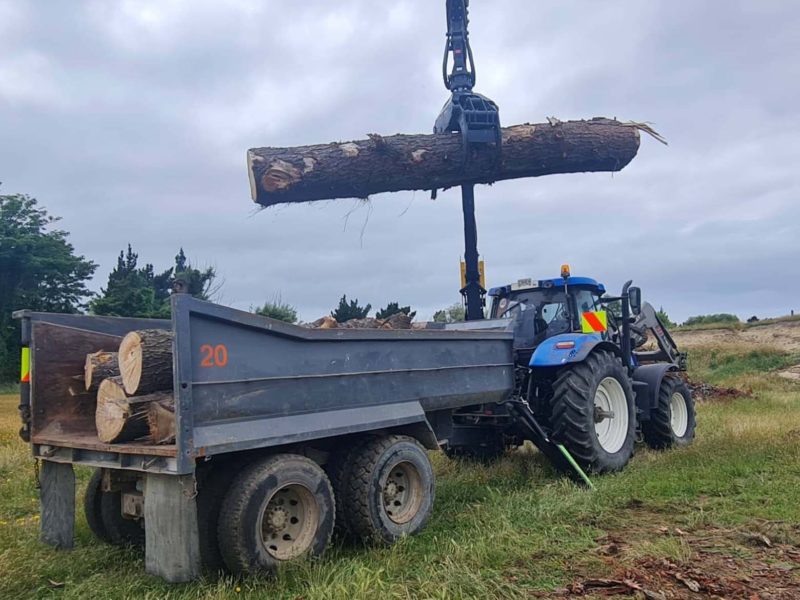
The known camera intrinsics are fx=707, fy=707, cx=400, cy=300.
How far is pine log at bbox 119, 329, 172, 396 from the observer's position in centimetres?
415

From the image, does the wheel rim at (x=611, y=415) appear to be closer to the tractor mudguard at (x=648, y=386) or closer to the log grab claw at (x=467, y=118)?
the tractor mudguard at (x=648, y=386)

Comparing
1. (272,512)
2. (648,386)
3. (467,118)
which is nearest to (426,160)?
(467,118)

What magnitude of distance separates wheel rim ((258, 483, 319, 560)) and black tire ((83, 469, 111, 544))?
1560 millimetres

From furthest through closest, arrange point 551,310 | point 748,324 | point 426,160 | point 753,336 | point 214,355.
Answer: point 748,324 → point 753,336 → point 551,310 → point 426,160 → point 214,355

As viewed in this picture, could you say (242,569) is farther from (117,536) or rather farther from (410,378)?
(410,378)

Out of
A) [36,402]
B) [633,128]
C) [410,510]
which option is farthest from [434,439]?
[633,128]

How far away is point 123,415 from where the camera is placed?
13.6ft

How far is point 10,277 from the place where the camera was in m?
31.8

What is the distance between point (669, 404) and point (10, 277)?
31373 millimetres

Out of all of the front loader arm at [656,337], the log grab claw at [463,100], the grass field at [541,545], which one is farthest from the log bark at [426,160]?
the grass field at [541,545]

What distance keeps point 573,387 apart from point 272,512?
344cm

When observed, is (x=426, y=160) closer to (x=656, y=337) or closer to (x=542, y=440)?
(x=542, y=440)

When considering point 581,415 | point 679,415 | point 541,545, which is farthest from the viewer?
point 679,415

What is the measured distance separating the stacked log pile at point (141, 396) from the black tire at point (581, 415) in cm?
371
